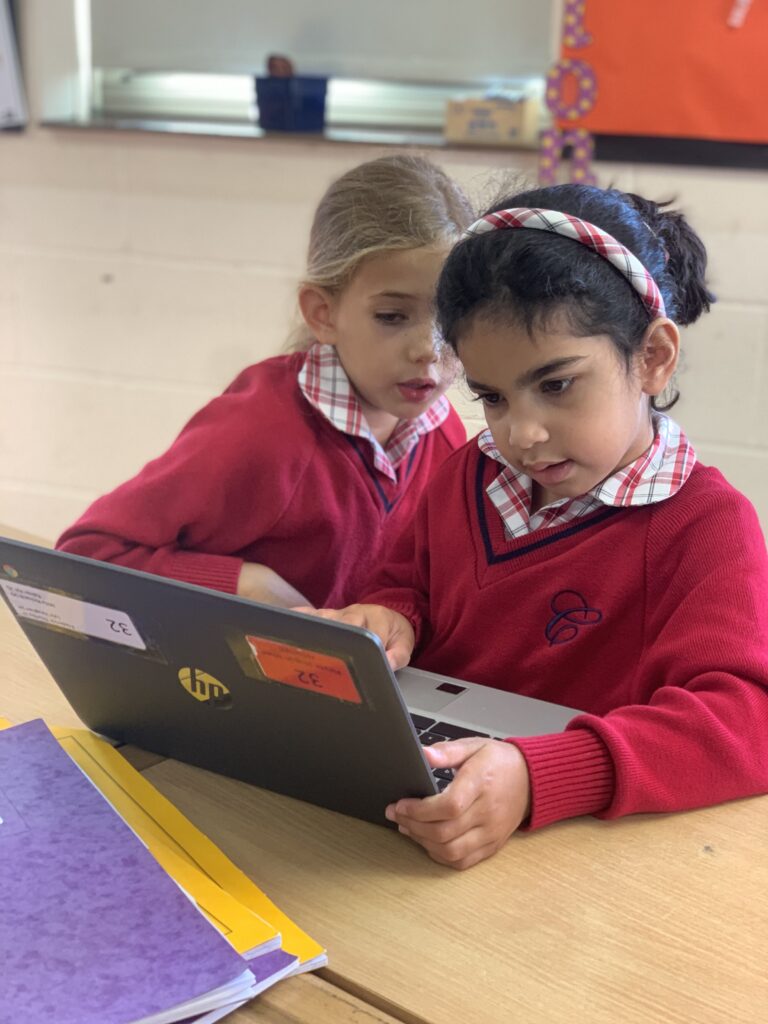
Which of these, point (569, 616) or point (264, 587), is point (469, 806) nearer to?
point (569, 616)

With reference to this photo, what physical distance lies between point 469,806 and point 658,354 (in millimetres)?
449

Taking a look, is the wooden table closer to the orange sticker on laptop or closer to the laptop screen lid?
the laptop screen lid

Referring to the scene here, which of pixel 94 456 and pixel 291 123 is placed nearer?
pixel 291 123

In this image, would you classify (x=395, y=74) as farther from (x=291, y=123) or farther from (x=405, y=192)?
(x=405, y=192)

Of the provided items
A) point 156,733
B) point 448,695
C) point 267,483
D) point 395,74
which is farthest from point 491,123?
point 156,733

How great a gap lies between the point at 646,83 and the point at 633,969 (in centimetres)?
167

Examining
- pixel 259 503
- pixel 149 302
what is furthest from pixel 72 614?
pixel 149 302

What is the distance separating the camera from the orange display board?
1913mm

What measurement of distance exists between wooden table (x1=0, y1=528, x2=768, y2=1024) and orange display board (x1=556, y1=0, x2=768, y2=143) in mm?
1422

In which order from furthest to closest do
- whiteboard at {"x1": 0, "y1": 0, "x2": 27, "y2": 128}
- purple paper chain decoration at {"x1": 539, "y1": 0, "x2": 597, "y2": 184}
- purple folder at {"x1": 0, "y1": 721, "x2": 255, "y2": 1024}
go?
1. whiteboard at {"x1": 0, "y1": 0, "x2": 27, "y2": 128}
2. purple paper chain decoration at {"x1": 539, "y1": 0, "x2": 597, "y2": 184}
3. purple folder at {"x1": 0, "y1": 721, "x2": 255, "y2": 1024}

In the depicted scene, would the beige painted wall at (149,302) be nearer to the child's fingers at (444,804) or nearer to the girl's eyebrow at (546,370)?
the girl's eyebrow at (546,370)

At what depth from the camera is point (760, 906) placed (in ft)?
2.45

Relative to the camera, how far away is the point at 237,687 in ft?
2.57

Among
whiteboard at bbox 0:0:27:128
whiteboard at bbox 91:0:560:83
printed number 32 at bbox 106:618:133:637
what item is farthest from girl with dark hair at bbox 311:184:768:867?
whiteboard at bbox 0:0:27:128
